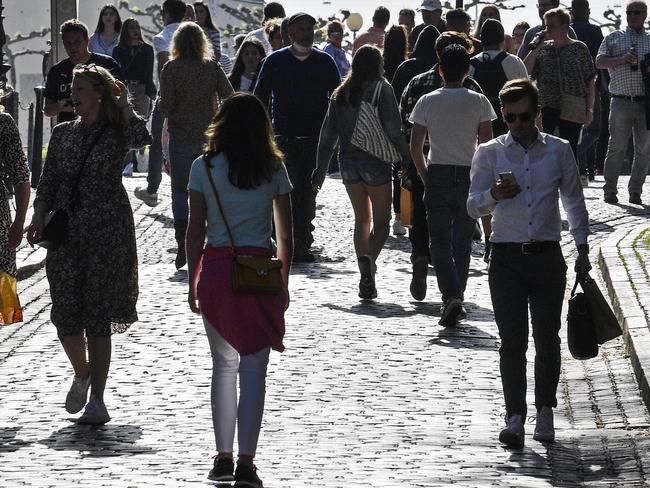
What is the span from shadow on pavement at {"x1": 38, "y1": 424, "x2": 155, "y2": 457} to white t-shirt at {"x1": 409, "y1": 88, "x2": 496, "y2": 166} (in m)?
3.88

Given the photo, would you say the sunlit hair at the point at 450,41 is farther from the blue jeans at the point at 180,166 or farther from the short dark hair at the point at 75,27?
the blue jeans at the point at 180,166

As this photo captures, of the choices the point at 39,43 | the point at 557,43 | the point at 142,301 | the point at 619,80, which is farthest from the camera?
the point at 39,43

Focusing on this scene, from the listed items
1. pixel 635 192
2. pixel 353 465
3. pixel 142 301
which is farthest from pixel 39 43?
pixel 353 465

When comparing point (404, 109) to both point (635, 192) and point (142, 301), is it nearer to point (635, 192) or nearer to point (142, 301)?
point (142, 301)

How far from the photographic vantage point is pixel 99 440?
8852 millimetres

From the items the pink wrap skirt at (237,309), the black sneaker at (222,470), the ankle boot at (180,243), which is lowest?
the ankle boot at (180,243)

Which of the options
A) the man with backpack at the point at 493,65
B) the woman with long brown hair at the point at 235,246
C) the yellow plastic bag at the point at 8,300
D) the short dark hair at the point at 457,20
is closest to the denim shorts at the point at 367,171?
the man with backpack at the point at 493,65

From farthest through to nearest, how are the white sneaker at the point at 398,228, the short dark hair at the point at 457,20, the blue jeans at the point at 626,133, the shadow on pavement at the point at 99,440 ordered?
1. the blue jeans at the point at 626,133
2. the white sneaker at the point at 398,228
3. the short dark hair at the point at 457,20
4. the shadow on pavement at the point at 99,440

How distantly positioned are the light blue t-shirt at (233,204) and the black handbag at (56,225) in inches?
64.6

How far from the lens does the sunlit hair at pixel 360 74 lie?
13883 mm

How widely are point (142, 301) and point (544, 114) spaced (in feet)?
20.4

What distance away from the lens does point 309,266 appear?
15.9m

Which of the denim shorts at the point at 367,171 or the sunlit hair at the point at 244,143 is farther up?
the sunlit hair at the point at 244,143

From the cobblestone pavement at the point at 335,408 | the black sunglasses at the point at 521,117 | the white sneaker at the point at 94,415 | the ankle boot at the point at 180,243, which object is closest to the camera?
the cobblestone pavement at the point at 335,408
